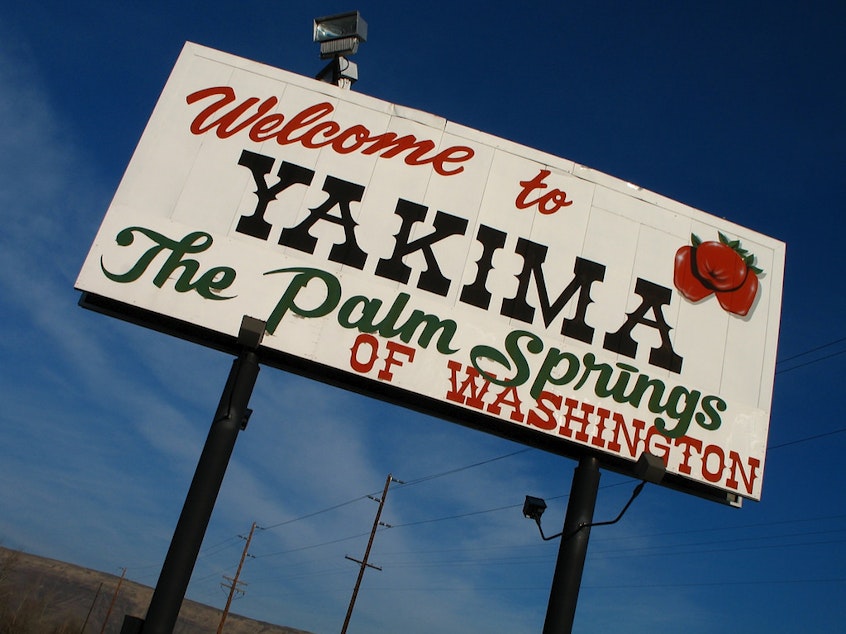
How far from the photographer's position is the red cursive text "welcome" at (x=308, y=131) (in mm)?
9133

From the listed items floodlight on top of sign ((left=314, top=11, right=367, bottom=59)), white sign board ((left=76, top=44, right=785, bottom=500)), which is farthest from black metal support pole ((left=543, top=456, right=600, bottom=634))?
floodlight on top of sign ((left=314, top=11, right=367, bottom=59))

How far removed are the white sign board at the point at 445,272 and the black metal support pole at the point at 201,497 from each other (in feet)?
1.61

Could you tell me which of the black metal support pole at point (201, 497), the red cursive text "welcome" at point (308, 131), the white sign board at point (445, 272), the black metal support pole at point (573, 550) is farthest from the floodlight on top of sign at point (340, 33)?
the black metal support pole at point (573, 550)

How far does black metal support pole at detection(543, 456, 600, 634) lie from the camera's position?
311 inches

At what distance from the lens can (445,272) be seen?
8789 millimetres

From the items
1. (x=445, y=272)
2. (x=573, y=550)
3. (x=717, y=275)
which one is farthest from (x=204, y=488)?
(x=717, y=275)

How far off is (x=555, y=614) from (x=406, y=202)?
478 cm

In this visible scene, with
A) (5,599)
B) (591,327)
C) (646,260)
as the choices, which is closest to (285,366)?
(591,327)

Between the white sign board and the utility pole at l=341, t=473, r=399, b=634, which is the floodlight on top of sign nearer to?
the white sign board

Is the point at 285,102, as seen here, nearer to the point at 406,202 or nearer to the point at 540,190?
the point at 406,202

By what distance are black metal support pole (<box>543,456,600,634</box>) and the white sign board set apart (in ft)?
1.02

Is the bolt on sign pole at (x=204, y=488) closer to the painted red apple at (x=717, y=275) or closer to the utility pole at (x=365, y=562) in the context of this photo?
the painted red apple at (x=717, y=275)

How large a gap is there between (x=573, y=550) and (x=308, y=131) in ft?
18.4

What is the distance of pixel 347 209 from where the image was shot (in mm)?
8914
